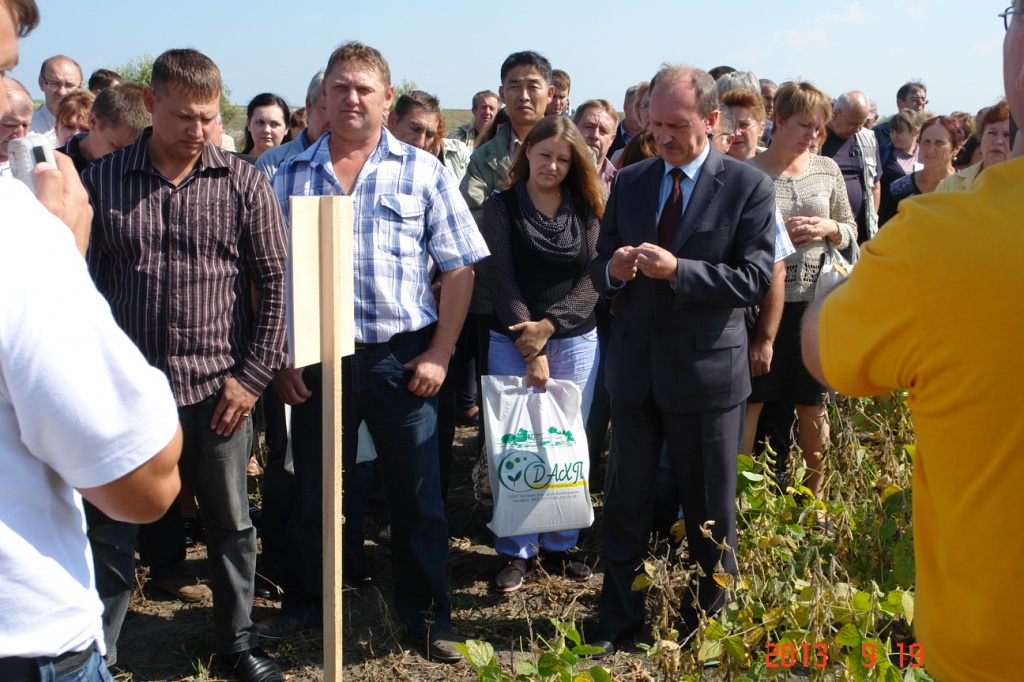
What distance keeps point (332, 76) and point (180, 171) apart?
0.76 meters

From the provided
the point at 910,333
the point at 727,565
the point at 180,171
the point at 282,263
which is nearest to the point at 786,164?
the point at 727,565

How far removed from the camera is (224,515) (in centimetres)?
336

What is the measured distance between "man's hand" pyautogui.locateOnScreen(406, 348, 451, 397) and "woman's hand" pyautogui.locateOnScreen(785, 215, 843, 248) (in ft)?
6.28

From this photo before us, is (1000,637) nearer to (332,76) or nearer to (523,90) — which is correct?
(332,76)

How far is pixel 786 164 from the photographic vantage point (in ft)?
15.5

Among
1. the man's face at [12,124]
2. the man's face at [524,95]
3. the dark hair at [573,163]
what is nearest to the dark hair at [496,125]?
the man's face at [524,95]

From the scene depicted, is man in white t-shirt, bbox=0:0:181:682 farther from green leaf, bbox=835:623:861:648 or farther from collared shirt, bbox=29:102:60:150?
collared shirt, bbox=29:102:60:150

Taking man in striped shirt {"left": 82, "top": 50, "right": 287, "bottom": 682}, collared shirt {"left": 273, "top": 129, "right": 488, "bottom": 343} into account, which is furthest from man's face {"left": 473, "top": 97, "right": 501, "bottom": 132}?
man in striped shirt {"left": 82, "top": 50, "right": 287, "bottom": 682}

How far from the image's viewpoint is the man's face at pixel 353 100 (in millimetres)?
Result: 3682

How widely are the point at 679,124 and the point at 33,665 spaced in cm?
285

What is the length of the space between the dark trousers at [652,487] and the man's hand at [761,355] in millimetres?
736

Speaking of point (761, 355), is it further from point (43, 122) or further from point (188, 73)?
point (43, 122)

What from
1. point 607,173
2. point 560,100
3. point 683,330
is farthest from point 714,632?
point 560,100

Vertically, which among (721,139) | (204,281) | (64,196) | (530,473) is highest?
(721,139)
